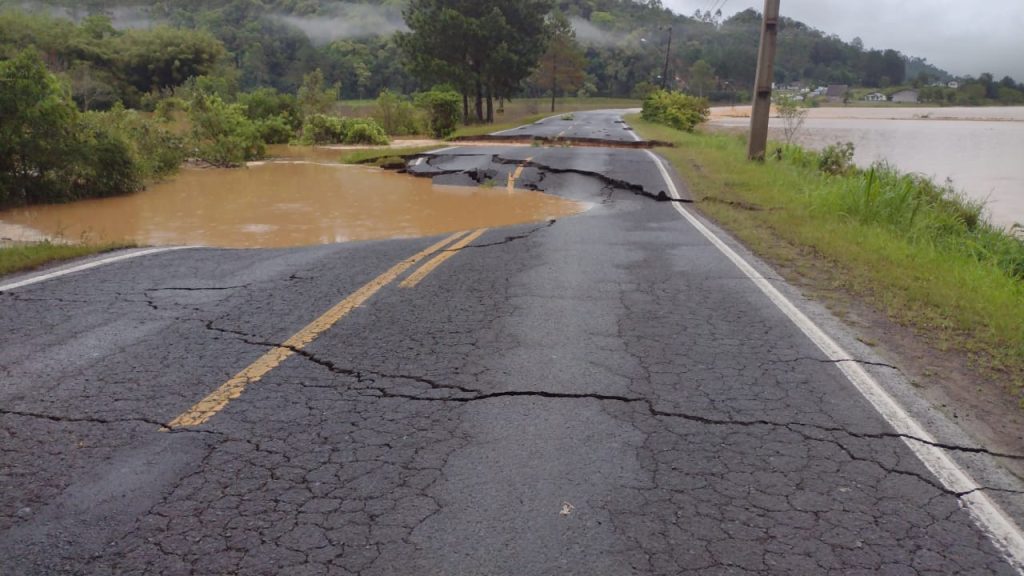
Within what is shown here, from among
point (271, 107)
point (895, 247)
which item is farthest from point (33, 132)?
point (271, 107)

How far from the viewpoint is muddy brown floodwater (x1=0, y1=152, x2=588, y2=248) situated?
11.3 meters

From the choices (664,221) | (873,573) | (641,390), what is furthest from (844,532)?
(664,221)

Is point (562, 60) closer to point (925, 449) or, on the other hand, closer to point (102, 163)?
point (102, 163)

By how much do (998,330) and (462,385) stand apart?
437cm

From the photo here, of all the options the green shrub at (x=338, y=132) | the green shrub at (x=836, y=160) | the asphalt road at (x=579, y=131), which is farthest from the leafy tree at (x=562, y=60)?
the green shrub at (x=836, y=160)

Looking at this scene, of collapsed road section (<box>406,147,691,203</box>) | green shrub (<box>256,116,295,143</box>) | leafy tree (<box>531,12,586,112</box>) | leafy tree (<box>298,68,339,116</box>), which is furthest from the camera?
leafy tree (<box>531,12,586,112</box>)

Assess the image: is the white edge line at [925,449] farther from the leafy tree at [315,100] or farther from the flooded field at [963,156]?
the leafy tree at [315,100]

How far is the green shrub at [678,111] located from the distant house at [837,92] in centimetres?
6454

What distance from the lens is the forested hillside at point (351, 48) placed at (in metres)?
60.9

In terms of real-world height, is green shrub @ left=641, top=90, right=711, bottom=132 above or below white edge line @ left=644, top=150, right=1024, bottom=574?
above

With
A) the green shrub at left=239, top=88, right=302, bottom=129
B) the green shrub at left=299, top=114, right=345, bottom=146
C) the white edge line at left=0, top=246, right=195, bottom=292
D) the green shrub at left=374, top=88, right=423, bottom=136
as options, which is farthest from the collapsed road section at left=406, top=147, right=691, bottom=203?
the green shrub at left=374, top=88, right=423, bottom=136

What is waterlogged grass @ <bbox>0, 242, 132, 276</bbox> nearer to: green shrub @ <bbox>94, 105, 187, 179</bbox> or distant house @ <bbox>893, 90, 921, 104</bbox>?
green shrub @ <bbox>94, 105, 187, 179</bbox>

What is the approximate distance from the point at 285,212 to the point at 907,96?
117844 mm

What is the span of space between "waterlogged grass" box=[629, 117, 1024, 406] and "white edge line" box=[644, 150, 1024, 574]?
883 millimetres
